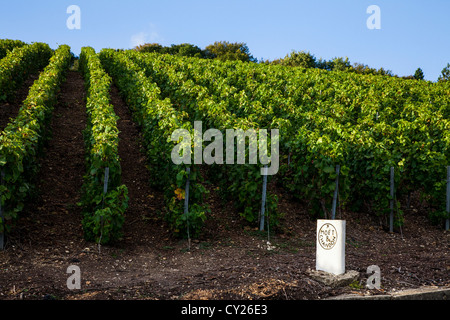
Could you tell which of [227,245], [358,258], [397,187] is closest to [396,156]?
[397,187]

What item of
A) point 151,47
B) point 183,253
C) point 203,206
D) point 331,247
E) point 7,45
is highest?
point 151,47

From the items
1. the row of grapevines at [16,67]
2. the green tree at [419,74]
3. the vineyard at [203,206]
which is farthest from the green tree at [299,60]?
the vineyard at [203,206]

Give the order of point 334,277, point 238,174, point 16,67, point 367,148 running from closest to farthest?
point 334,277
point 238,174
point 367,148
point 16,67

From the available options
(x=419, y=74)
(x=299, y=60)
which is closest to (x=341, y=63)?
(x=299, y=60)

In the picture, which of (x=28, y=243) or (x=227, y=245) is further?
(x=227, y=245)

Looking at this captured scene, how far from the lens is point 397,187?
35.1ft

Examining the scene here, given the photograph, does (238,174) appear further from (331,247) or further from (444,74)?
(444,74)

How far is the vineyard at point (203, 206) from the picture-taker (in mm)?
6301

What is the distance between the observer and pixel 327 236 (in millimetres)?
6184

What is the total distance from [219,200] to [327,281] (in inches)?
202

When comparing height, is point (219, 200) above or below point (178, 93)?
below

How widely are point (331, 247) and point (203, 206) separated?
10.6 feet
